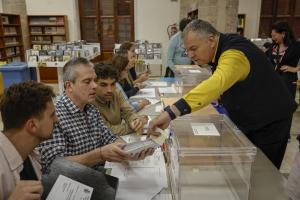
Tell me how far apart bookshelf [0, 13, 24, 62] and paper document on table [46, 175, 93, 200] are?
776cm

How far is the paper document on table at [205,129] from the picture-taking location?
4.83 ft

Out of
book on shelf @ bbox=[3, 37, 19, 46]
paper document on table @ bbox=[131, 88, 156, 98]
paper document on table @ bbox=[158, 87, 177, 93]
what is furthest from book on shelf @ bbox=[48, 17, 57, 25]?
paper document on table @ bbox=[158, 87, 177, 93]

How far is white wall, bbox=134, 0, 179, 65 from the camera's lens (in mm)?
8891

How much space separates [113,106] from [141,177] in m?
0.91

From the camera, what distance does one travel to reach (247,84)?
1722mm

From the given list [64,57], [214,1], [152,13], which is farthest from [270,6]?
[64,57]

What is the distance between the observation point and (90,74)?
6.10 ft

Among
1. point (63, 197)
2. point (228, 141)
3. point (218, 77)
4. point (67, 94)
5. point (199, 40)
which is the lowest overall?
point (63, 197)

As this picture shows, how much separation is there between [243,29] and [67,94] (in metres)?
8.02

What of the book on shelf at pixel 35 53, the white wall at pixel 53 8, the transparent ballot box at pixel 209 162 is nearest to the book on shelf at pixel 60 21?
the white wall at pixel 53 8

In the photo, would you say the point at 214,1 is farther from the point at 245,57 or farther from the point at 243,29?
the point at 243,29

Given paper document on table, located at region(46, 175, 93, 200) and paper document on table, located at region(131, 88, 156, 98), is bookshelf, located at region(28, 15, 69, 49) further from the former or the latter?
paper document on table, located at region(46, 175, 93, 200)

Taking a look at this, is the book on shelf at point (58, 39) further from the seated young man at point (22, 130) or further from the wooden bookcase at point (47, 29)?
the seated young man at point (22, 130)

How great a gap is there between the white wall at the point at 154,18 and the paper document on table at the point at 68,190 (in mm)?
7772
